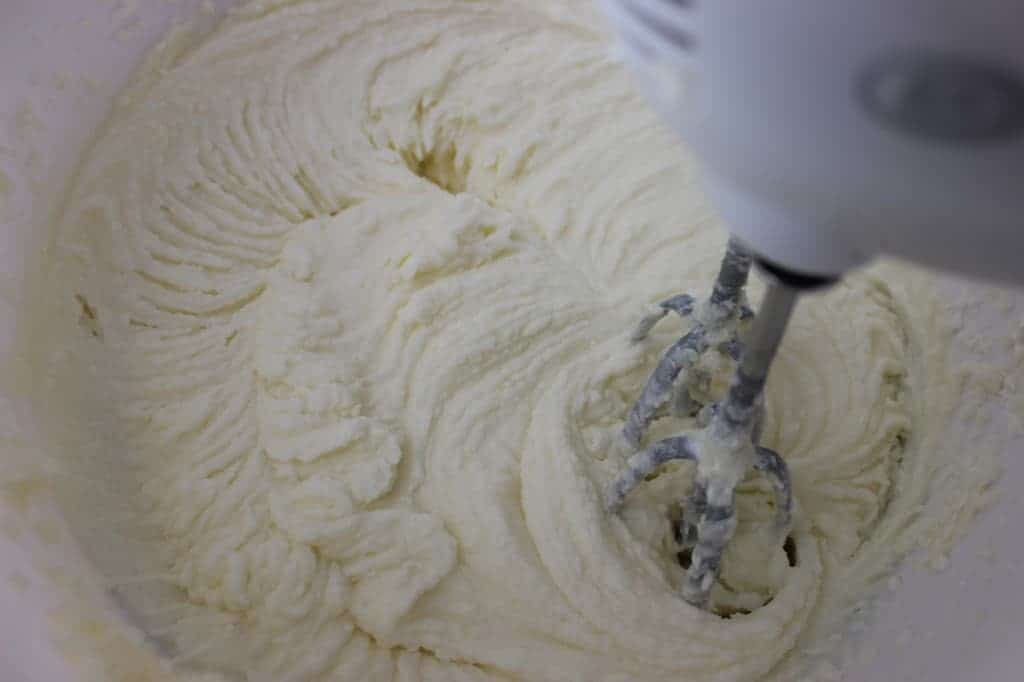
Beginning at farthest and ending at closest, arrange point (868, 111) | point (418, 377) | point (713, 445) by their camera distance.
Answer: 1. point (418, 377)
2. point (713, 445)
3. point (868, 111)

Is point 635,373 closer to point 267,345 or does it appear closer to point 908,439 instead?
point 908,439

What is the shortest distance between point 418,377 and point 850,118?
0.84 m

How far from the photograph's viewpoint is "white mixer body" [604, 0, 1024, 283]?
367 millimetres

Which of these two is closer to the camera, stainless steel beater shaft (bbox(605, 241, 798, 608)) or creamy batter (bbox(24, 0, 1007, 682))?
stainless steel beater shaft (bbox(605, 241, 798, 608))

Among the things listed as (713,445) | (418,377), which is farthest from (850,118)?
(418,377)

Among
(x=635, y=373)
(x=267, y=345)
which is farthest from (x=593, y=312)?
(x=267, y=345)

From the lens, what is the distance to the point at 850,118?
0.40 meters

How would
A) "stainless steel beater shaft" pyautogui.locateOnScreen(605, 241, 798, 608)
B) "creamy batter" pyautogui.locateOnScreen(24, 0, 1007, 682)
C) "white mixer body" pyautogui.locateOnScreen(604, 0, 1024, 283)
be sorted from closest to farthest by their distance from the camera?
"white mixer body" pyautogui.locateOnScreen(604, 0, 1024, 283) → "stainless steel beater shaft" pyautogui.locateOnScreen(605, 241, 798, 608) → "creamy batter" pyautogui.locateOnScreen(24, 0, 1007, 682)

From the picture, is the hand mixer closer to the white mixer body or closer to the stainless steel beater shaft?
the white mixer body

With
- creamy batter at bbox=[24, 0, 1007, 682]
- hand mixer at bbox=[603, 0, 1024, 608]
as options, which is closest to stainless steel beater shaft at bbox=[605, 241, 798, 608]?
creamy batter at bbox=[24, 0, 1007, 682]

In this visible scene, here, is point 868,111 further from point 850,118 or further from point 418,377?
point 418,377

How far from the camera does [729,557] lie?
106 cm

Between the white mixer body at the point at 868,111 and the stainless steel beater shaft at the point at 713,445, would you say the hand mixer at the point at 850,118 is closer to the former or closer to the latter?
the white mixer body at the point at 868,111

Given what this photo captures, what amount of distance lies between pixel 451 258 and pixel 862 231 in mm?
840
